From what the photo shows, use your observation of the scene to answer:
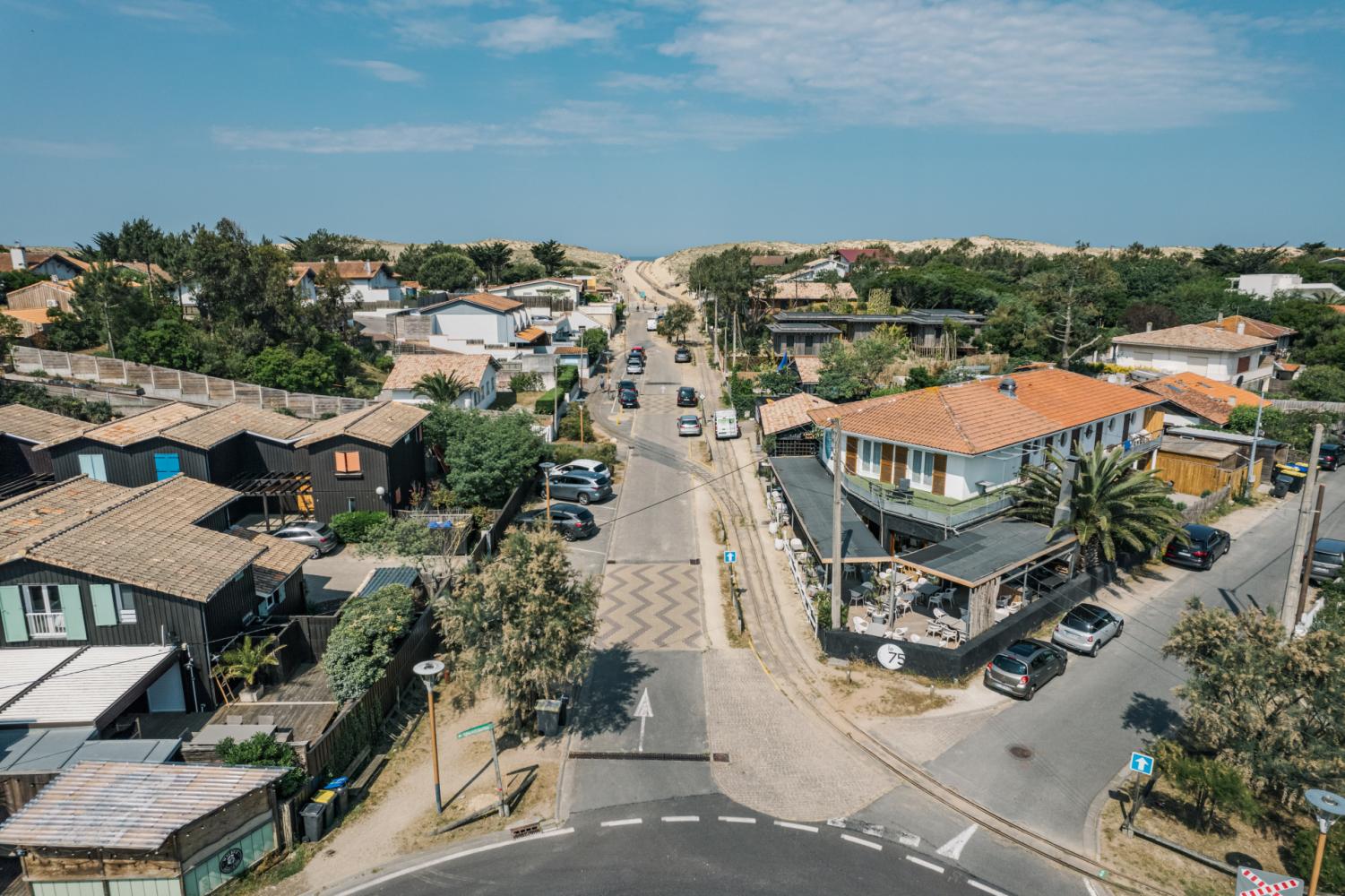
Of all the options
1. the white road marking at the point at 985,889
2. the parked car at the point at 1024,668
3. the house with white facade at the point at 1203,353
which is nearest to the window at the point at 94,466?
the parked car at the point at 1024,668

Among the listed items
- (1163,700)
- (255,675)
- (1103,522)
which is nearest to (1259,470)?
(1103,522)

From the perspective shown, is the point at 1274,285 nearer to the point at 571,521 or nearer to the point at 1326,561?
the point at 1326,561

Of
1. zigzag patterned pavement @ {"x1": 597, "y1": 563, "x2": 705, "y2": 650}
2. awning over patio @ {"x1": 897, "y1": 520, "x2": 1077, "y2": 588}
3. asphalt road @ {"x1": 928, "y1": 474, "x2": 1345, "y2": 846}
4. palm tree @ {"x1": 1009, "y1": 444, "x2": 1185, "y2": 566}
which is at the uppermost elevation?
palm tree @ {"x1": 1009, "y1": 444, "x2": 1185, "y2": 566}

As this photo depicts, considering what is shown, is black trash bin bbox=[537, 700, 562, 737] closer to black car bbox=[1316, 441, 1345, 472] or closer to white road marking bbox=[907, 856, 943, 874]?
white road marking bbox=[907, 856, 943, 874]

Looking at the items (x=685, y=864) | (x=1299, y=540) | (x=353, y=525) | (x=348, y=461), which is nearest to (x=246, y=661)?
(x=353, y=525)

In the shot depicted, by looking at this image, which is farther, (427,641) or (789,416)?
(789,416)

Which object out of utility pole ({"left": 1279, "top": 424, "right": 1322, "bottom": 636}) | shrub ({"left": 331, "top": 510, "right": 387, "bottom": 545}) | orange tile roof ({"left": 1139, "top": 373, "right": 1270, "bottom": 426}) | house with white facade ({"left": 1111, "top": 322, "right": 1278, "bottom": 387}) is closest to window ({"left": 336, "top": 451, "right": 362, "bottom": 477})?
shrub ({"left": 331, "top": 510, "right": 387, "bottom": 545})

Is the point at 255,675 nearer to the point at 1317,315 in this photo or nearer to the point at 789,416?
the point at 789,416
